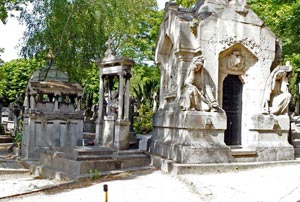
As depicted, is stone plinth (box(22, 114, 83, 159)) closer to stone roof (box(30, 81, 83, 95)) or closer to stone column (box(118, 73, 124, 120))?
stone roof (box(30, 81, 83, 95))

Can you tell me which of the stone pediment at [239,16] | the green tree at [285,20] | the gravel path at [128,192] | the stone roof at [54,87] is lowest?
the gravel path at [128,192]

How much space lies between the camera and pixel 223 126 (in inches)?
396

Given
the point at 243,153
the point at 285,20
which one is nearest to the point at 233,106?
the point at 243,153

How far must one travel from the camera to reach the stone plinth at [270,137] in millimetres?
10688

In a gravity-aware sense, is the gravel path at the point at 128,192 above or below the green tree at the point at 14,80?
below

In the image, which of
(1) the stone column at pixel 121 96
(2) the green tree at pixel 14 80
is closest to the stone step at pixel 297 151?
(1) the stone column at pixel 121 96

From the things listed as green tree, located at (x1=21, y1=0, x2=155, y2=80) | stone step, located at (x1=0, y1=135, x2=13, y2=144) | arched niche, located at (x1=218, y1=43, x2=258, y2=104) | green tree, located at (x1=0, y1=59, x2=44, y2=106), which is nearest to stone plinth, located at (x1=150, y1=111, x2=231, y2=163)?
arched niche, located at (x1=218, y1=43, x2=258, y2=104)

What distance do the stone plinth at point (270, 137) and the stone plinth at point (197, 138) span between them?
1.30 m

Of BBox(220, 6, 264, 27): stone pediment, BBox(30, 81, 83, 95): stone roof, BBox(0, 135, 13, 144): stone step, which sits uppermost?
BBox(220, 6, 264, 27): stone pediment

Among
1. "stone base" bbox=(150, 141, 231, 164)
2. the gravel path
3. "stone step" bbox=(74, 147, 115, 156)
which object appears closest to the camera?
the gravel path

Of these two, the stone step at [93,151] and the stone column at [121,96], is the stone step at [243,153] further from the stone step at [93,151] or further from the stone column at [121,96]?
the stone column at [121,96]

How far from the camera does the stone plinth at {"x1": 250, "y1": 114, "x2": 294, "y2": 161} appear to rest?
10.7 m

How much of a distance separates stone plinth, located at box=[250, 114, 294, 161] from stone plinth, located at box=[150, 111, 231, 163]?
1300 mm

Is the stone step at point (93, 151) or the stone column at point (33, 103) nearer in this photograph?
the stone step at point (93, 151)
